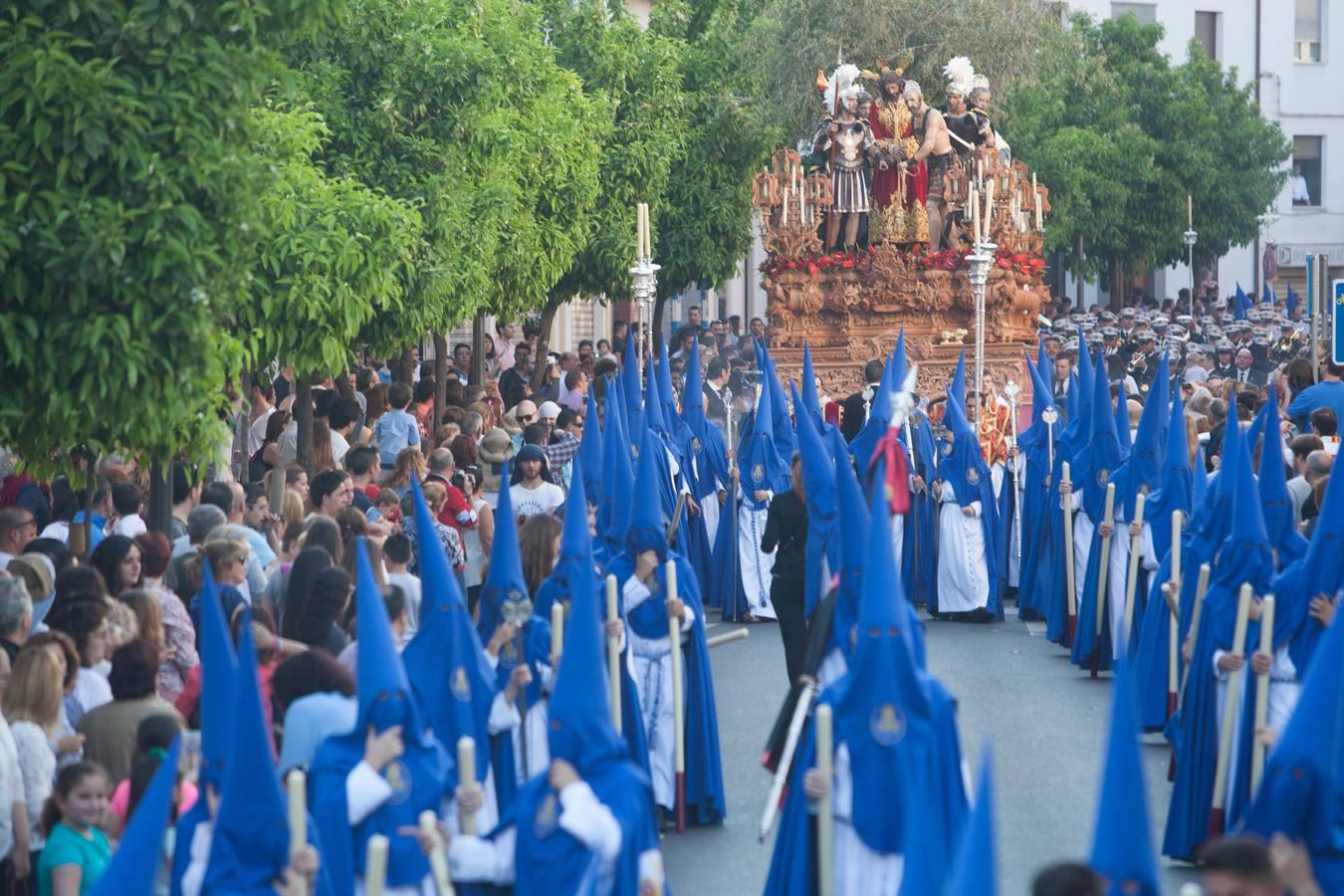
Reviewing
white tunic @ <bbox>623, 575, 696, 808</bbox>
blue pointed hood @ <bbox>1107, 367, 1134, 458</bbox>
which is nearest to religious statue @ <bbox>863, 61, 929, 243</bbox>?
blue pointed hood @ <bbox>1107, 367, 1134, 458</bbox>

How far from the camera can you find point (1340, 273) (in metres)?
62.6

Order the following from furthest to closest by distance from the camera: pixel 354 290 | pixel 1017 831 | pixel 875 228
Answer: pixel 875 228 → pixel 354 290 → pixel 1017 831

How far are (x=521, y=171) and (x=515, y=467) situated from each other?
8186 millimetres

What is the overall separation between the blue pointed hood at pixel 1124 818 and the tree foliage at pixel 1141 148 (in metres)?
40.0

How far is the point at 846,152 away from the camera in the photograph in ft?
88.2

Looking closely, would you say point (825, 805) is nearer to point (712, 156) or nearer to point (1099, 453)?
point (1099, 453)

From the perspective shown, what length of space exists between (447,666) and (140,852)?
2132 millimetres

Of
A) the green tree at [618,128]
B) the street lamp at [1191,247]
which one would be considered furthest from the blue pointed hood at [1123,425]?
the street lamp at [1191,247]

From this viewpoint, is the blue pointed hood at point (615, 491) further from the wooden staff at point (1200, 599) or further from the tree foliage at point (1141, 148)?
the tree foliage at point (1141, 148)

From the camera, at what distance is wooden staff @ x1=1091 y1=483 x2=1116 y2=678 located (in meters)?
13.9

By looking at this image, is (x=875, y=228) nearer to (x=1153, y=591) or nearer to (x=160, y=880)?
(x=1153, y=591)

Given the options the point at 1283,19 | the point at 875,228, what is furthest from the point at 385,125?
the point at 1283,19

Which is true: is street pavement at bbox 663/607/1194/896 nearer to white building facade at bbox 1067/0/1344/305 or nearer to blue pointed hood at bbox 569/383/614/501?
blue pointed hood at bbox 569/383/614/501

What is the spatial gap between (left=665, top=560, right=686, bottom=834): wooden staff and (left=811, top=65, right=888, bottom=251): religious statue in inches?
675
